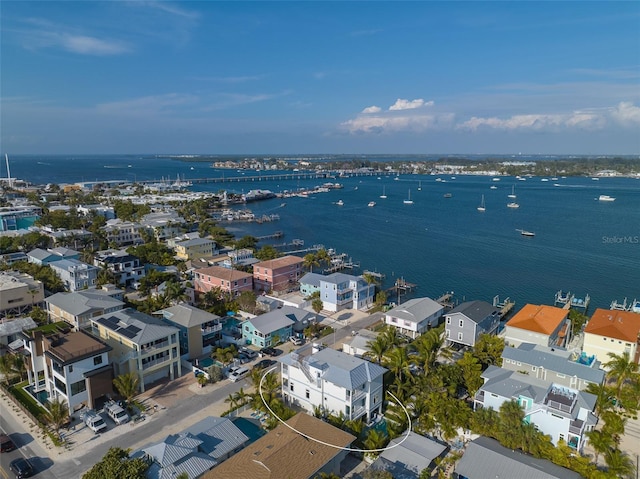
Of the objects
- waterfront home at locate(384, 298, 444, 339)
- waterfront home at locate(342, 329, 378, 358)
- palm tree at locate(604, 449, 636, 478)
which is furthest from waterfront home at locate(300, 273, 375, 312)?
palm tree at locate(604, 449, 636, 478)

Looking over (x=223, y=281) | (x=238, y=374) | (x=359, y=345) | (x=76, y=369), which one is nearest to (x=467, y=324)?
(x=359, y=345)

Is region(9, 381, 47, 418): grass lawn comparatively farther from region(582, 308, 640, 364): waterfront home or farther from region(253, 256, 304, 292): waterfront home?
region(582, 308, 640, 364): waterfront home

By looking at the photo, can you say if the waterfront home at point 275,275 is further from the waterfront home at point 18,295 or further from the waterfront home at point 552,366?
the waterfront home at point 552,366

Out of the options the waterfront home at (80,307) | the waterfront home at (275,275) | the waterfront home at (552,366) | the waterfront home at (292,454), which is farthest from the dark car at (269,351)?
the waterfront home at (552,366)

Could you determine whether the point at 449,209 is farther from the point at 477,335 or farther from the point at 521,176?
the point at 521,176

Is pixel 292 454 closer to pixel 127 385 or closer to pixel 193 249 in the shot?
pixel 127 385

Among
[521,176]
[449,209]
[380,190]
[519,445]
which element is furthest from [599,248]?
[521,176]
